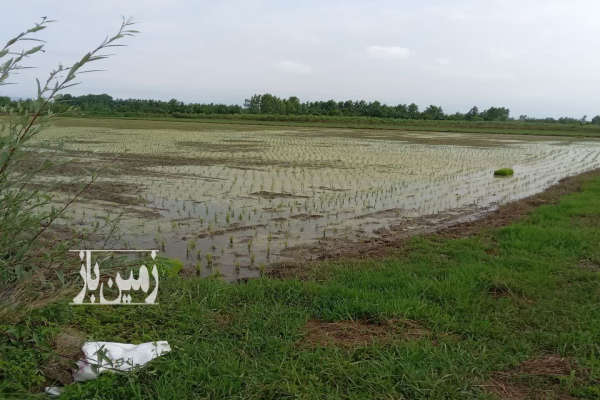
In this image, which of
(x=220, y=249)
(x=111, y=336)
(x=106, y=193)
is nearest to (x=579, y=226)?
(x=220, y=249)

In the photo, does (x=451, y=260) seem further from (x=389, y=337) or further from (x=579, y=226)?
(x=579, y=226)

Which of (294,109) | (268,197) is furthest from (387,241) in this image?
(294,109)

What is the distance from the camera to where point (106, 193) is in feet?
31.0

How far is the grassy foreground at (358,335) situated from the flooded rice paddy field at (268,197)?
3.61ft

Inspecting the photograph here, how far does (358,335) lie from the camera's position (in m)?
3.36

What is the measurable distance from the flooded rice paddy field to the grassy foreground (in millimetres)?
1100

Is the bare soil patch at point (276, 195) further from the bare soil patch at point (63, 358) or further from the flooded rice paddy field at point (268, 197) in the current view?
the bare soil patch at point (63, 358)

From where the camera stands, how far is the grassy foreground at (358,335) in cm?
265

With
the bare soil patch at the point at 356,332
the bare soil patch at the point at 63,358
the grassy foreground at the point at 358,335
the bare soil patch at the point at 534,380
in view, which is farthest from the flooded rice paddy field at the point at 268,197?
the bare soil patch at the point at 534,380

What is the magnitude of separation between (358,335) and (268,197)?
20.5 feet

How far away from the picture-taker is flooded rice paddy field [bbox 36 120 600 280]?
20.3 ft

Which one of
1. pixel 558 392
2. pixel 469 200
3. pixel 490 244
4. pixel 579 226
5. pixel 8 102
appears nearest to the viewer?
pixel 8 102

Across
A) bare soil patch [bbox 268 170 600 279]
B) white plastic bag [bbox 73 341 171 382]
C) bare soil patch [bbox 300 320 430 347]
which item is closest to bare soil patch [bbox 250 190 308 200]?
bare soil patch [bbox 268 170 600 279]

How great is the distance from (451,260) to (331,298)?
6.86 ft
